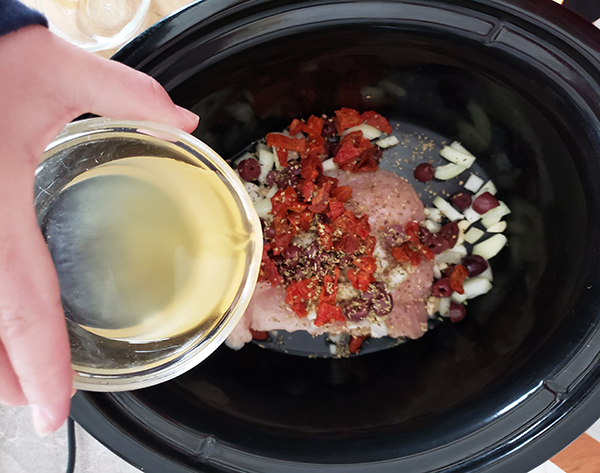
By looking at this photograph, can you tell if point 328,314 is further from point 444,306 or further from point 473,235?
point 473,235

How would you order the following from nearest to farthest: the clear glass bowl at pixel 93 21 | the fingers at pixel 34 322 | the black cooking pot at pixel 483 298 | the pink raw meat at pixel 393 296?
1. the fingers at pixel 34 322
2. the black cooking pot at pixel 483 298
3. the clear glass bowl at pixel 93 21
4. the pink raw meat at pixel 393 296

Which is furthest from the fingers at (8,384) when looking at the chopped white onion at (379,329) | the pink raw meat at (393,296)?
the chopped white onion at (379,329)

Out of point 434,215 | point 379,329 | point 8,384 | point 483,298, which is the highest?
point 434,215

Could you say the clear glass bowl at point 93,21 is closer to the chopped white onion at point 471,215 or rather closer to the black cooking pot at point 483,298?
the black cooking pot at point 483,298

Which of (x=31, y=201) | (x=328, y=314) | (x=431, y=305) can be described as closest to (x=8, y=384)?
(x=31, y=201)

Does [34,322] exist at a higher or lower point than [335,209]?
lower

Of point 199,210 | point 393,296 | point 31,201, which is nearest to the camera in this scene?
point 31,201

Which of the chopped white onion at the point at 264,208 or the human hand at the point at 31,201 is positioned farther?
the chopped white onion at the point at 264,208
